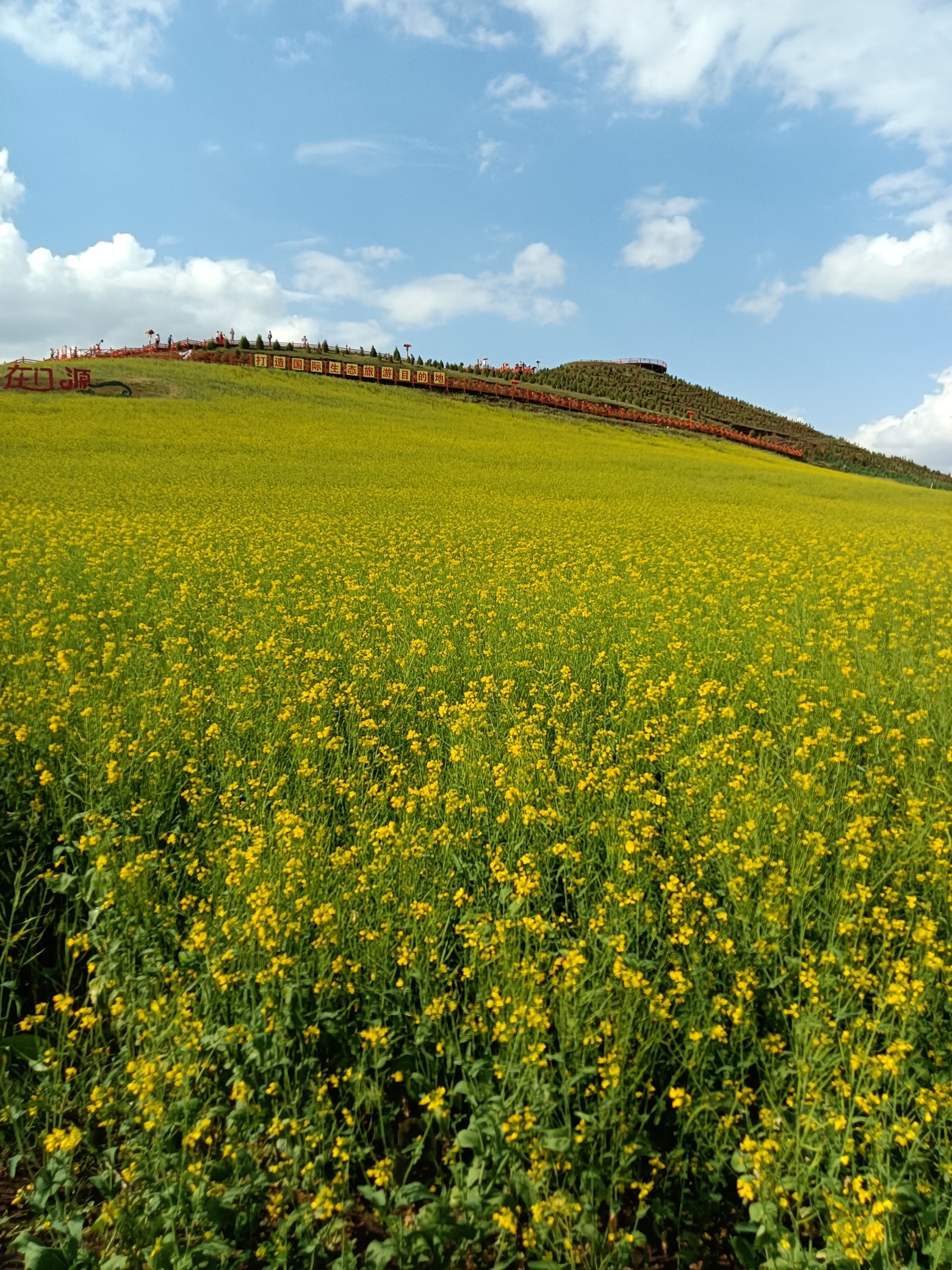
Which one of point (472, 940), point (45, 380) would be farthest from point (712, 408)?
point (472, 940)

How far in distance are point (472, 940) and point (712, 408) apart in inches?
3609

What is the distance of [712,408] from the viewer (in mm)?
83875

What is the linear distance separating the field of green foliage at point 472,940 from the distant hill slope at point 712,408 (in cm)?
6458

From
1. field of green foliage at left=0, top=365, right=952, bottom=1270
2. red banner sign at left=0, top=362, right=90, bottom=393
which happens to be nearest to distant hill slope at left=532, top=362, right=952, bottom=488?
red banner sign at left=0, top=362, right=90, bottom=393

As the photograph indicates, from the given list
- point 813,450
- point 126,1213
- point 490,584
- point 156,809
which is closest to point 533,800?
point 156,809

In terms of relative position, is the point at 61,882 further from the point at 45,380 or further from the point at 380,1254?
the point at 45,380

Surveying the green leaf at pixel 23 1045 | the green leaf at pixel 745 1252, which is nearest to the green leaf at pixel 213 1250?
the green leaf at pixel 23 1045

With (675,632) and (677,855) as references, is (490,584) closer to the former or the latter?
(675,632)

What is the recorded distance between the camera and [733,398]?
91.8m

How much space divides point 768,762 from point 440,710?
2473 mm

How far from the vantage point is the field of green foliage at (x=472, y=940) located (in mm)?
2203

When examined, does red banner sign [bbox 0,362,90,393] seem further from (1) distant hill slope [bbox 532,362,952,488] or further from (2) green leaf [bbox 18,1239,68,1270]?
(1) distant hill slope [bbox 532,362,952,488]

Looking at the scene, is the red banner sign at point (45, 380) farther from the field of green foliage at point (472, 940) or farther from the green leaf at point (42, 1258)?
the green leaf at point (42, 1258)

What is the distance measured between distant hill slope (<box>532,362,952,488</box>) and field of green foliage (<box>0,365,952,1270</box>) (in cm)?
6458
